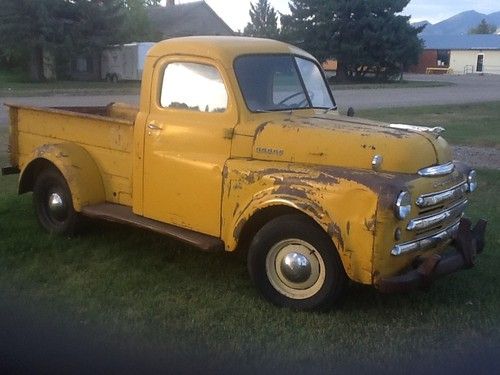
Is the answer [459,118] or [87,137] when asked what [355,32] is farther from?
[87,137]

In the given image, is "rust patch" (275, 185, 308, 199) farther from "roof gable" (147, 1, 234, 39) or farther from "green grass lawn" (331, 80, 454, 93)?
"roof gable" (147, 1, 234, 39)

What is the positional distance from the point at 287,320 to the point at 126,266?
179cm

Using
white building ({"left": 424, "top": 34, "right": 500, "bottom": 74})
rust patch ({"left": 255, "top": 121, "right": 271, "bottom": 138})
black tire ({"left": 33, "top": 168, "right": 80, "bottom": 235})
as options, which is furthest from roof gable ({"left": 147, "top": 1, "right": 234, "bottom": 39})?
rust patch ({"left": 255, "top": 121, "right": 271, "bottom": 138})

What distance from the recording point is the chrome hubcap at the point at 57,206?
697cm

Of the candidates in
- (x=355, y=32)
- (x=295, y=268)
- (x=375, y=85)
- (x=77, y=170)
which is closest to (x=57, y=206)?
(x=77, y=170)

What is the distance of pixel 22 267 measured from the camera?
6.15 meters

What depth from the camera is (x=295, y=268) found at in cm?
521

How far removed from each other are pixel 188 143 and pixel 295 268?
1371 mm

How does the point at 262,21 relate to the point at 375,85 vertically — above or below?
above

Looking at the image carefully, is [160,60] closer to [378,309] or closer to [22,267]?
[22,267]

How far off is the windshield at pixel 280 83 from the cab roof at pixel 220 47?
6 cm

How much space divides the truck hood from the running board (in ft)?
2.50

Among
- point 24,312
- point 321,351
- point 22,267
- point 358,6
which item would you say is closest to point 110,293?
point 24,312

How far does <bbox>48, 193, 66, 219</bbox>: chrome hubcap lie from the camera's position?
6.97 meters
